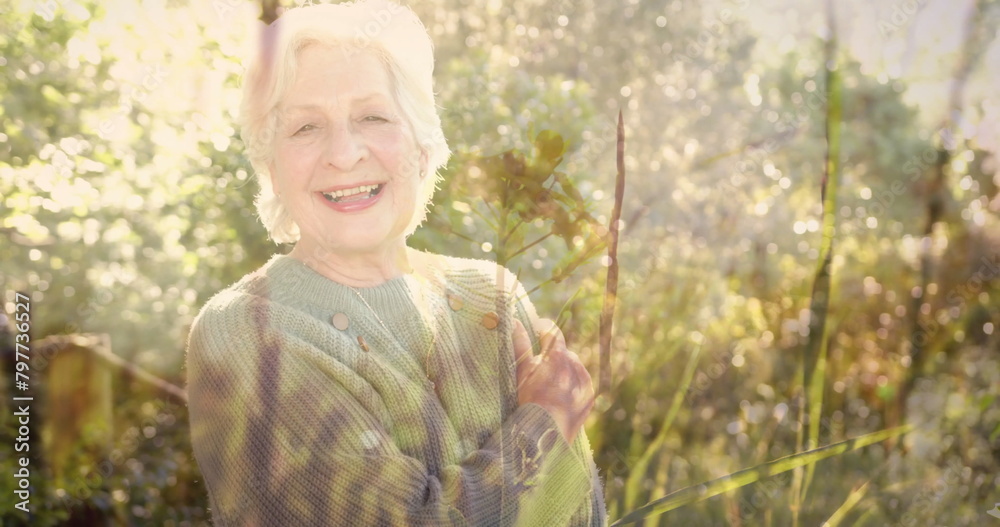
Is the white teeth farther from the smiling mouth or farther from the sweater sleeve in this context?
the sweater sleeve

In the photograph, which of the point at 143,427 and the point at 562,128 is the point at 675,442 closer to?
the point at 562,128

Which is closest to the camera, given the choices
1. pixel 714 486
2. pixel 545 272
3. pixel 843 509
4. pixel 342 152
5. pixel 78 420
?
pixel 714 486

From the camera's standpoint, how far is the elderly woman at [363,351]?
1036 millimetres

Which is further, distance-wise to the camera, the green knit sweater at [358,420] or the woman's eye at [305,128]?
the woman's eye at [305,128]

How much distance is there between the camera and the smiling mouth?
47.2 inches

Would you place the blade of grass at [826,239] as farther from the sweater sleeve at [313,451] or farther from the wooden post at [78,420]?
the wooden post at [78,420]

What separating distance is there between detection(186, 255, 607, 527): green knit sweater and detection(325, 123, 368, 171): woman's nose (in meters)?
0.21

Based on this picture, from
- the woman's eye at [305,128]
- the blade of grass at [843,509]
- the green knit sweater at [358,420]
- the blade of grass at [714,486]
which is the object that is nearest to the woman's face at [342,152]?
the woman's eye at [305,128]

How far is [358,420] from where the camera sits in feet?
3.47

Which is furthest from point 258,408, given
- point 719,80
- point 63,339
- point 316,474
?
point 719,80

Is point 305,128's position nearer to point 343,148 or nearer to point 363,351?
point 343,148

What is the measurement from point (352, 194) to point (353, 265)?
16 centimetres

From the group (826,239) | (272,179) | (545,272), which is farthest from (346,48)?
(545,272)

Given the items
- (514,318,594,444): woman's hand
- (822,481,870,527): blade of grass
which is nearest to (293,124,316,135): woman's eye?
(514,318,594,444): woman's hand
